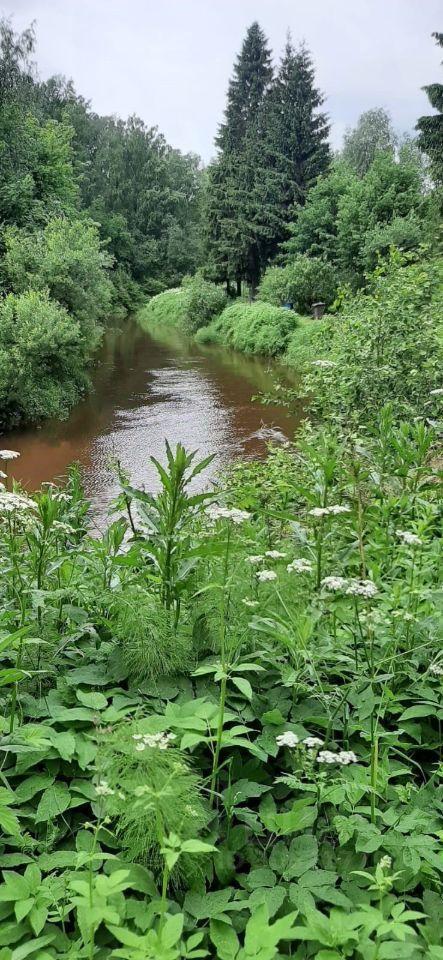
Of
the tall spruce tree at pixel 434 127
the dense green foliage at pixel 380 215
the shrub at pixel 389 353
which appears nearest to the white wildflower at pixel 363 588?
the shrub at pixel 389 353

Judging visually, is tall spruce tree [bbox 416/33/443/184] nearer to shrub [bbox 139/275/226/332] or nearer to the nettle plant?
shrub [bbox 139/275/226/332]

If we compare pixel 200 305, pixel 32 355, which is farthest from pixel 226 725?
pixel 200 305

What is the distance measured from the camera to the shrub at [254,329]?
20.8 metres

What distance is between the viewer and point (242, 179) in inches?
1268

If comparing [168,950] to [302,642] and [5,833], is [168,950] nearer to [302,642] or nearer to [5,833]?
[5,833]

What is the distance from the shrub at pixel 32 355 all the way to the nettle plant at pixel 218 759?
430 inches

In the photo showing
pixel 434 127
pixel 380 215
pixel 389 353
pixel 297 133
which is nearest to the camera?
pixel 389 353

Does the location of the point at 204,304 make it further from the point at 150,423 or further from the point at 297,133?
the point at 150,423

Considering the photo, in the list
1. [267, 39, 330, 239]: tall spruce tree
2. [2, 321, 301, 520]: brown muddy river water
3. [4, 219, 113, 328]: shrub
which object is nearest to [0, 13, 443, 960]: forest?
[2, 321, 301, 520]: brown muddy river water

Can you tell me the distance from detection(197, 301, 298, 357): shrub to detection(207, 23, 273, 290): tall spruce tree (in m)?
4.34

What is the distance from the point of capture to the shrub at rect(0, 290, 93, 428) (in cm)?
1260

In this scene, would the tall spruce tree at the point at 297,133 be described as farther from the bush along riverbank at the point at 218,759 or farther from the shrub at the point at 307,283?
the bush along riverbank at the point at 218,759

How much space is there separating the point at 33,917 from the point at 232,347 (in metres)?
24.1

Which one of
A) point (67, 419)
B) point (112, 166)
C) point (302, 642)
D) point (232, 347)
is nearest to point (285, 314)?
point (232, 347)
